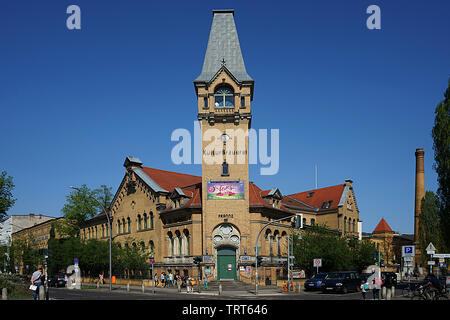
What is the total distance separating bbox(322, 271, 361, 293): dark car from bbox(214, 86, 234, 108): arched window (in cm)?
2235

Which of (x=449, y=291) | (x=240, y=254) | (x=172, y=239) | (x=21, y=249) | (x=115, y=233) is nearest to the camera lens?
(x=449, y=291)

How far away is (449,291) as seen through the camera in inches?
1324

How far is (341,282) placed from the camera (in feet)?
125

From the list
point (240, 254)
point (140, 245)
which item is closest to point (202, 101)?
point (240, 254)

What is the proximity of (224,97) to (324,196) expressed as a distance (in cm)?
3193

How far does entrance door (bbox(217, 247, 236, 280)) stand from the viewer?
168 feet

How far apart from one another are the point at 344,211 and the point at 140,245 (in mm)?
31409

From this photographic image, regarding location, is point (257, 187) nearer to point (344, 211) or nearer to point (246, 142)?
point (246, 142)

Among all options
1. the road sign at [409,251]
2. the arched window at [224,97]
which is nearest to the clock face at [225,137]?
A: the arched window at [224,97]

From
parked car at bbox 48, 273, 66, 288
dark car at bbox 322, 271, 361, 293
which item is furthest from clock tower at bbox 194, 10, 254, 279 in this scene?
parked car at bbox 48, 273, 66, 288

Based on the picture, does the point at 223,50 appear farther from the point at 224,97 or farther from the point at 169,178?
the point at 169,178

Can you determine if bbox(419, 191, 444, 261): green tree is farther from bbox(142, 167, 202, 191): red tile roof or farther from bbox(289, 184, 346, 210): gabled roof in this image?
bbox(142, 167, 202, 191): red tile roof

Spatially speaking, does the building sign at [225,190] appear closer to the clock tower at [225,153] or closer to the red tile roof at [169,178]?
the clock tower at [225,153]

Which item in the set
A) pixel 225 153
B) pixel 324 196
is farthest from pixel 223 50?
pixel 324 196
